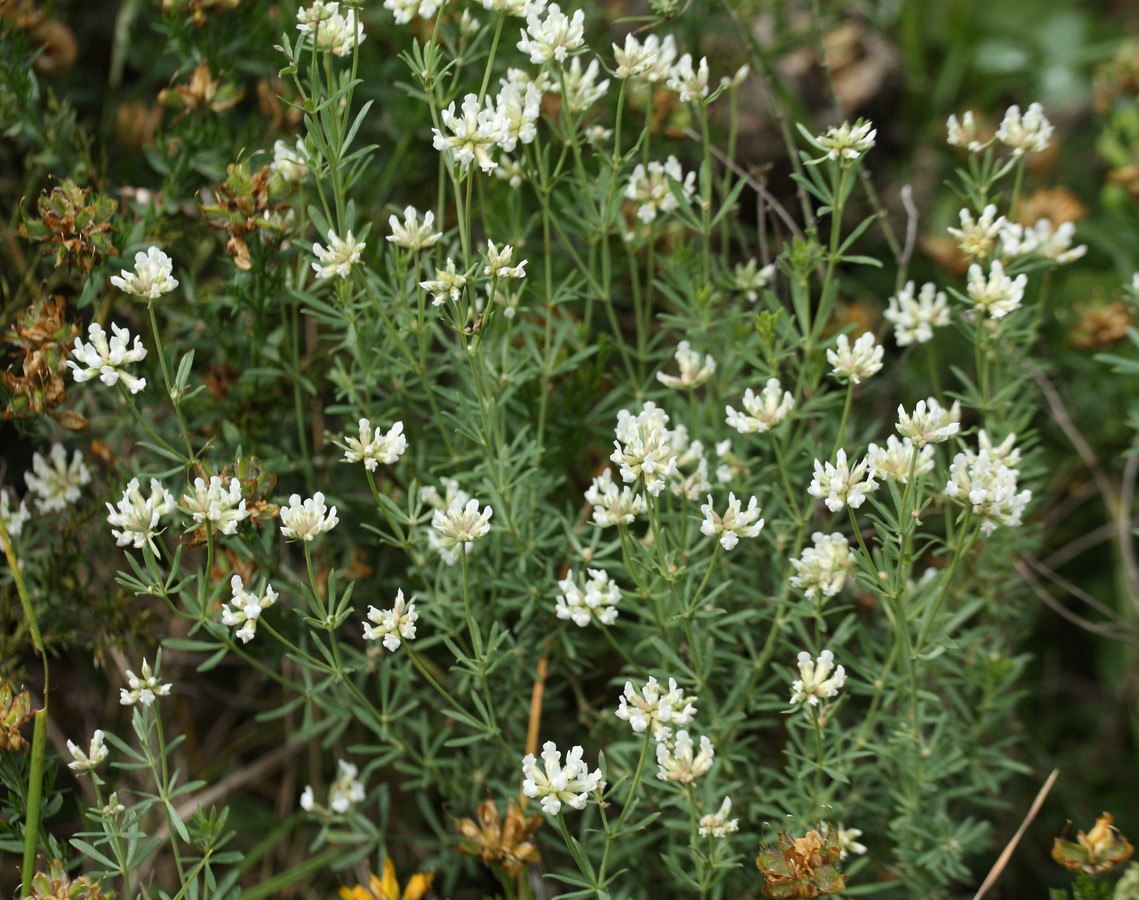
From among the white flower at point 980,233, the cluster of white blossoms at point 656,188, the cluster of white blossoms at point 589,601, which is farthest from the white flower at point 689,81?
the cluster of white blossoms at point 589,601

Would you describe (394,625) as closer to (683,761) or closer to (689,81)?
(683,761)

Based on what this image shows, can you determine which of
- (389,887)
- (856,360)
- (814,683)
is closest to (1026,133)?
(856,360)

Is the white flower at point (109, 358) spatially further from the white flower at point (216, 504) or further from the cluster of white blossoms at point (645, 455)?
the cluster of white blossoms at point (645, 455)

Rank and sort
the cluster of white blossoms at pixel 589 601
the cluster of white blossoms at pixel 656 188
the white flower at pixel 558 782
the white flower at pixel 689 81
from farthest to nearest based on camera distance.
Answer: the cluster of white blossoms at pixel 656 188
the white flower at pixel 689 81
the cluster of white blossoms at pixel 589 601
the white flower at pixel 558 782

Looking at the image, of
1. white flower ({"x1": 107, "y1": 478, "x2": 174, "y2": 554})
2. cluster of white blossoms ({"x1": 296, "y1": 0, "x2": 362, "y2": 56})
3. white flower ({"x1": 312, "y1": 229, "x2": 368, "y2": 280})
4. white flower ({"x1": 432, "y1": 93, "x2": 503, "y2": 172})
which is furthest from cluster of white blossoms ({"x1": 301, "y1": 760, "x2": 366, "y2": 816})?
cluster of white blossoms ({"x1": 296, "y1": 0, "x2": 362, "y2": 56})

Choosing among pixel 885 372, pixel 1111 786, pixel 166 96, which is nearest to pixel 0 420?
pixel 166 96

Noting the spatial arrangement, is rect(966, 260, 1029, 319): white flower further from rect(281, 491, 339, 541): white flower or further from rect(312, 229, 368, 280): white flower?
rect(281, 491, 339, 541): white flower
